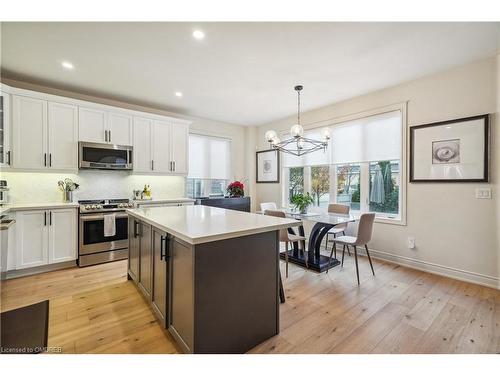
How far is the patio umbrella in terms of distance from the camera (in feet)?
12.8

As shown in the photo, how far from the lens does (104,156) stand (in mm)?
3844

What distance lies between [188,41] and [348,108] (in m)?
2.93

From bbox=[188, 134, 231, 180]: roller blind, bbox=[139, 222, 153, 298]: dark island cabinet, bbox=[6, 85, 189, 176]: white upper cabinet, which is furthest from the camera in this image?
bbox=[188, 134, 231, 180]: roller blind

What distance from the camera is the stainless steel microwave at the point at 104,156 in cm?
366

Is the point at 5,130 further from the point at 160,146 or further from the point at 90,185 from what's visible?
the point at 160,146

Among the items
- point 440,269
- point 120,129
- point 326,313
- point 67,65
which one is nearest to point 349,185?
point 440,269

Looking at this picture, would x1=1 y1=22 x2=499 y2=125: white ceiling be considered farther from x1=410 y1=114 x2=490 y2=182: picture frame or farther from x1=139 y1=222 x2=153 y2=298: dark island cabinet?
x1=139 y1=222 x2=153 y2=298: dark island cabinet

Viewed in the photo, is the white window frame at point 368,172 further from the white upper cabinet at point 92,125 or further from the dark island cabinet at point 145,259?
the white upper cabinet at point 92,125

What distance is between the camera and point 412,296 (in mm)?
2582

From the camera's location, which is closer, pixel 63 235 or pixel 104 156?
pixel 63 235

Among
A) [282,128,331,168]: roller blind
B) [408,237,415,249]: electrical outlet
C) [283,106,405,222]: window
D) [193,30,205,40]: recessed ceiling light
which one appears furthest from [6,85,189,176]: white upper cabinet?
[408,237,415,249]: electrical outlet

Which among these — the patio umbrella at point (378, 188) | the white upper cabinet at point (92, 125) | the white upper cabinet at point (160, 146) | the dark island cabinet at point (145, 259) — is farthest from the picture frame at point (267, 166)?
the dark island cabinet at point (145, 259)

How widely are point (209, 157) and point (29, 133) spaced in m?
3.09

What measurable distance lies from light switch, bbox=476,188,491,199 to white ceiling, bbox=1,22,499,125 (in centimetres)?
155
